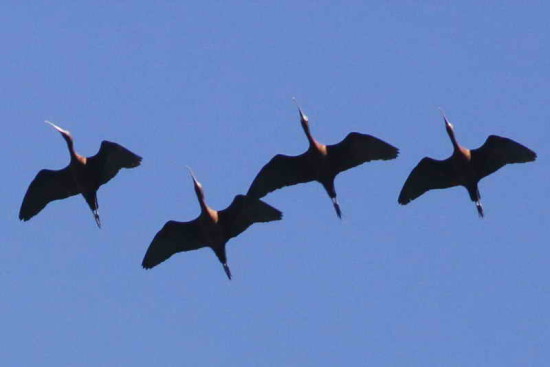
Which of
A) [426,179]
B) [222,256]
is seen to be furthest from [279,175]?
[426,179]

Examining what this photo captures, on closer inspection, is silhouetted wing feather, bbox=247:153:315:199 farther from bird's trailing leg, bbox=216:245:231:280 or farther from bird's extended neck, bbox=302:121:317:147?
bird's trailing leg, bbox=216:245:231:280

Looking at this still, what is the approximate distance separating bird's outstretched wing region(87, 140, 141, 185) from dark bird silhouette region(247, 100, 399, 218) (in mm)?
2651

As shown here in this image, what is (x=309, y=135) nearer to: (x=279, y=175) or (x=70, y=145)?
(x=279, y=175)

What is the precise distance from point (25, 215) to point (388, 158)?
7.98 meters

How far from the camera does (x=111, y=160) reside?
43812mm

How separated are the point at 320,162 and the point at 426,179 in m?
2.44

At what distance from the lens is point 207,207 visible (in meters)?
44.0

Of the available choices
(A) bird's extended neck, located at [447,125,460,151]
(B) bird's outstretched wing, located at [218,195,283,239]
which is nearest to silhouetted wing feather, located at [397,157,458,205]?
(A) bird's extended neck, located at [447,125,460,151]

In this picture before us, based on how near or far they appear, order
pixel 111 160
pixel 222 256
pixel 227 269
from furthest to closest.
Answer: pixel 222 256
pixel 227 269
pixel 111 160

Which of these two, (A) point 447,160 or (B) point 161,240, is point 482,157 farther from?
(B) point 161,240

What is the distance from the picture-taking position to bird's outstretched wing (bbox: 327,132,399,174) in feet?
143

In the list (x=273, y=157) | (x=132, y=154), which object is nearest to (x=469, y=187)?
(x=273, y=157)

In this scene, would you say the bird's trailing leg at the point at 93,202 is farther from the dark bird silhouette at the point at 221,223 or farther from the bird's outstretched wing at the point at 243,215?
the bird's outstretched wing at the point at 243,215

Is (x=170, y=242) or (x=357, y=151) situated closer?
(x=357, y=151)
